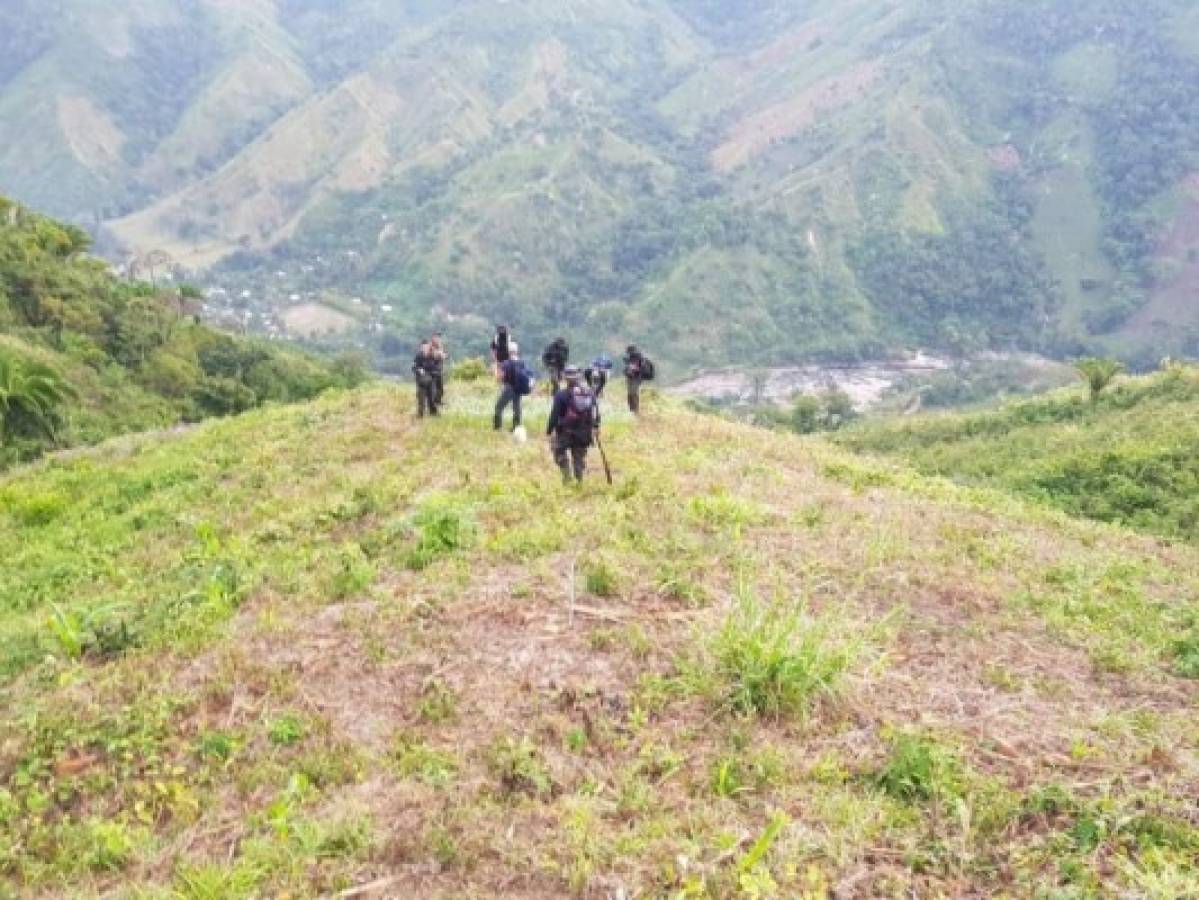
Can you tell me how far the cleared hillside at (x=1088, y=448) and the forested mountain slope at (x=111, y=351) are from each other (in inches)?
1299

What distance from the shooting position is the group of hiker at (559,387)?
551 inches

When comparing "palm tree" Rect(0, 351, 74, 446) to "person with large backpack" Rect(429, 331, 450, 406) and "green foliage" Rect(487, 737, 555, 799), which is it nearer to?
"person with large backpack" Rect(429, 331, 450, 406)

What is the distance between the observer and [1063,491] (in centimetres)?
2534


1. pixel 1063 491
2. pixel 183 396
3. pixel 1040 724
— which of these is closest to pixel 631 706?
pixel 1040 724

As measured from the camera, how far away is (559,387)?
1642 centimetres

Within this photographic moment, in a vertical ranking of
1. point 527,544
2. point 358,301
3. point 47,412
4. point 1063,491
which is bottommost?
point 1063,491

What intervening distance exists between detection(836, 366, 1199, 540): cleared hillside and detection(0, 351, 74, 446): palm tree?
30.6 meters

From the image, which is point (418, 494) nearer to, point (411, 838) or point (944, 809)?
point (411, 838)

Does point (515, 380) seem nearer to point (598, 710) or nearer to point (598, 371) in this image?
point (598, 371)

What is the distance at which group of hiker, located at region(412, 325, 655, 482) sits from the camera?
551 inches

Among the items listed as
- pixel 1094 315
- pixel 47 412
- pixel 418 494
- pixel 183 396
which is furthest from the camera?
pixel 1094 315

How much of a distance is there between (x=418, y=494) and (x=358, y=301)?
193109 millimetres

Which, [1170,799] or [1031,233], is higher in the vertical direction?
[1031,233]

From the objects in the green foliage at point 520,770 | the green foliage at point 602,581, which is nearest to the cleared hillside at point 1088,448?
the green foliage at point 602,581
